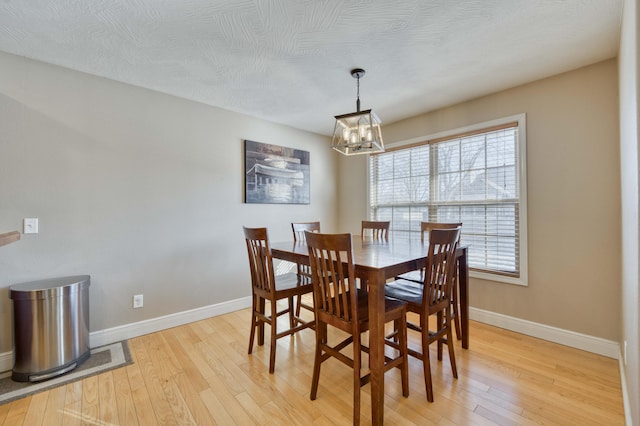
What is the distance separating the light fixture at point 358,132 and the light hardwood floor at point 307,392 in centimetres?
171

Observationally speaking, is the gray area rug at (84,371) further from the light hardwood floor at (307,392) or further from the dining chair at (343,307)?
the dining chair at (343,307)

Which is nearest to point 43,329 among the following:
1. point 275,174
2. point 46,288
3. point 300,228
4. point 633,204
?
point 46,288

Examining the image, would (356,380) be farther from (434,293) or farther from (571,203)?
(571,203)

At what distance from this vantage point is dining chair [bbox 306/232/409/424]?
1.52 m

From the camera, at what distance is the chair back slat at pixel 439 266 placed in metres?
1.70

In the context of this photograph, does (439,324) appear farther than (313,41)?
Yes

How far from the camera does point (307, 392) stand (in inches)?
70.8

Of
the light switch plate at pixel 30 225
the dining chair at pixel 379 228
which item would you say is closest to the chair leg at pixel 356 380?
the dining chair at pixel 379 228

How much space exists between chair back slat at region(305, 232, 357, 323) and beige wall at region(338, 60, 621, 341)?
6.70ft

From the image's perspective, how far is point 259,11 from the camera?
1684 mm

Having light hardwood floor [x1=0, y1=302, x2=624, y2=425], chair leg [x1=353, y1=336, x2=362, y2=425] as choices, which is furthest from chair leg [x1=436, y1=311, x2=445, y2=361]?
chair leg [x1=353, y1=336, x2=362, y2=425]

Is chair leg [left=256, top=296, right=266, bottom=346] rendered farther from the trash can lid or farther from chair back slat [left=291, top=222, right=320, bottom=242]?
the trash can lid

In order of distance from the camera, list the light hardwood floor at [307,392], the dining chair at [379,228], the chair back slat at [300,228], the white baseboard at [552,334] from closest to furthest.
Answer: the light hardwood floor at [307,392]
the white baseboard at [552,334]
the chair back slat at [300,228]
the dining chair at [379,228]

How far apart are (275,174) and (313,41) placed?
1921 millimetres
